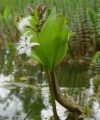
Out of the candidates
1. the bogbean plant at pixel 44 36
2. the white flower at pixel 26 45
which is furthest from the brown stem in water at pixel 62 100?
the white flower at pixel 26 45

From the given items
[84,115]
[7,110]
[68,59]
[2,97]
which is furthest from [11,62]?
[84,115]

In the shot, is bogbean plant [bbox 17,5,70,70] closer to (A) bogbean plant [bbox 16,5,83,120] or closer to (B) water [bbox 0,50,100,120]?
(A) bogbean plant [bbox 16,5,83,120]

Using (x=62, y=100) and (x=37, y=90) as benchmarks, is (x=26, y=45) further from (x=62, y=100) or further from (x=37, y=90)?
(x=37, y=90)

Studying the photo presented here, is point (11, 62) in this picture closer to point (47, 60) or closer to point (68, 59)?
point (68, 59)

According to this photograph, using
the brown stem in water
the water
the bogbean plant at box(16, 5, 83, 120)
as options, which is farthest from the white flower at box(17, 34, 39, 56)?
the water

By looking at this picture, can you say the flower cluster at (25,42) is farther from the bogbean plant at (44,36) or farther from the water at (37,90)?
the water at (37,90)

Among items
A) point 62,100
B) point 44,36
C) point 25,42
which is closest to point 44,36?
point 44,36
